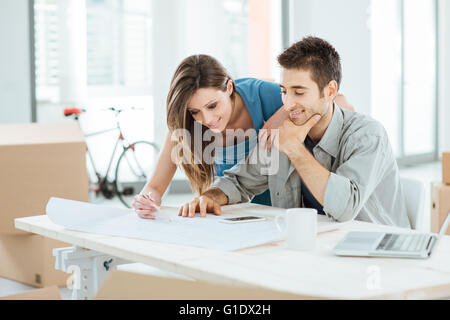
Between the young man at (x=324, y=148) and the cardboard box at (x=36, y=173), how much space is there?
1081mm

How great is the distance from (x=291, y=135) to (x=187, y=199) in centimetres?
341

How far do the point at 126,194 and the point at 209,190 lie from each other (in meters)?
3.25

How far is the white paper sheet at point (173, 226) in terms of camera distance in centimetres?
138

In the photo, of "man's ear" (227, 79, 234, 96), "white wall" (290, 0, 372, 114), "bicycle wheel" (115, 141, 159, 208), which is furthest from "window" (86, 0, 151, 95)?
"man's ear" (227, 79, 234, 96)

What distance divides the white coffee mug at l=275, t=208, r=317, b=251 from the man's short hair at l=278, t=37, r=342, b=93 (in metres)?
0.56

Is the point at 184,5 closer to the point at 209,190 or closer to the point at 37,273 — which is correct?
the point at 37,273

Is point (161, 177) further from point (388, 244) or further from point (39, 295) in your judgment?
point (39, 295)

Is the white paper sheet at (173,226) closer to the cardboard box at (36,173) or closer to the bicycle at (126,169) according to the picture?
the cardboard box at (36,173)

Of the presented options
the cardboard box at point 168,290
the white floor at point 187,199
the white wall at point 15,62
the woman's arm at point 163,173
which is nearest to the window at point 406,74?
the white floor at point 187,199

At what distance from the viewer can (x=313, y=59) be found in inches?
69.3

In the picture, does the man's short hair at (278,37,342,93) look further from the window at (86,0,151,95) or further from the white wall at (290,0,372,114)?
the white wall at (290,0,372,114)

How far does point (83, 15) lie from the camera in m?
4.86
